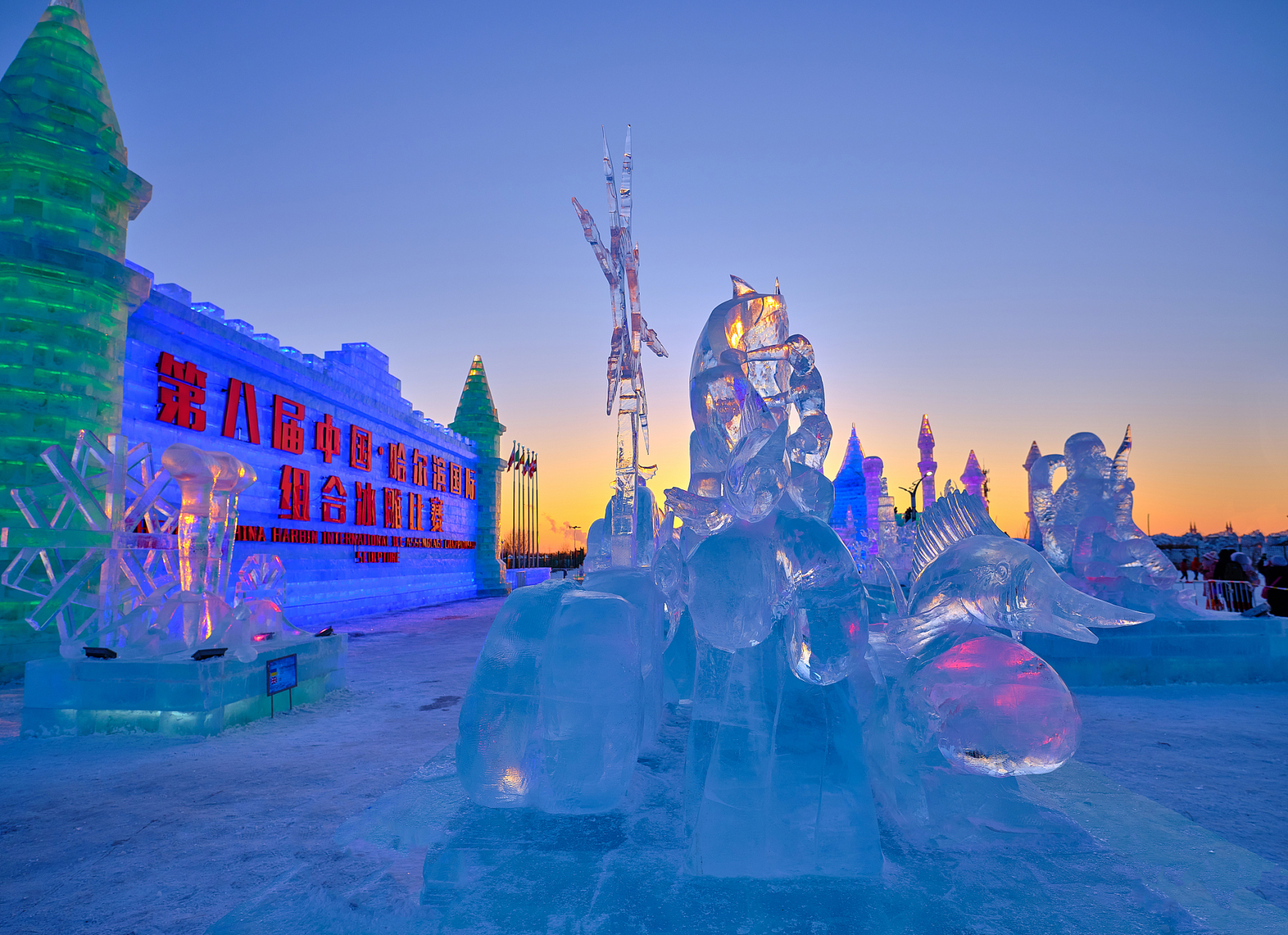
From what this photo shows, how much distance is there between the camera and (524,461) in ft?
99.0

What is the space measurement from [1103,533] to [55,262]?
12718 mm

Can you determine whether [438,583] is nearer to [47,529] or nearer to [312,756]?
[47,529]

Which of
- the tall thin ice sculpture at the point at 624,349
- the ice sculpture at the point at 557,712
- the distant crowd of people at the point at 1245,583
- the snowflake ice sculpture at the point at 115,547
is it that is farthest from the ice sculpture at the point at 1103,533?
the snowflake ice sculpture at the point at 115,547

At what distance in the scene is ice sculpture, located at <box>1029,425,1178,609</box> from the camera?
8.08m

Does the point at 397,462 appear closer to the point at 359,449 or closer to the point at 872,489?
the point at 359,449

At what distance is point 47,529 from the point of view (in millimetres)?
5852

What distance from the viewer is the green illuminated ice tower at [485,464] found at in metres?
23.0

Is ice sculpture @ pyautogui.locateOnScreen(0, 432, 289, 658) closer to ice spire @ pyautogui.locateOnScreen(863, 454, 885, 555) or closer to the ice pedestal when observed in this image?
the ice pedestal

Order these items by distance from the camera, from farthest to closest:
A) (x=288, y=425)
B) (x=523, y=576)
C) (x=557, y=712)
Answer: (x=523, y=576) < (x=288, y=425) < (x=557, y=712)

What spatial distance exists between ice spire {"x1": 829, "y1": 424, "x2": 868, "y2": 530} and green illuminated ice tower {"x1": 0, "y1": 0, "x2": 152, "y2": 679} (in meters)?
14.2

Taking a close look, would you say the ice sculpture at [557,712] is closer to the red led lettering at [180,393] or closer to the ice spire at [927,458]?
the red led lettering at [180,393]

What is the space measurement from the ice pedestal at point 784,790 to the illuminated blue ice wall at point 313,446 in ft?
31.7

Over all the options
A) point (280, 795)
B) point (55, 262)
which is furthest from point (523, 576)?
point (280, 795)

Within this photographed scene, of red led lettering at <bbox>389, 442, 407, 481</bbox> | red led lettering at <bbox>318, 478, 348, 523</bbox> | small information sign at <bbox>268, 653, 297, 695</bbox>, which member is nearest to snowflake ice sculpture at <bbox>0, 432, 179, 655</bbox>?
small information sign at <bbox>268, 653, 297, 695</bbox>
